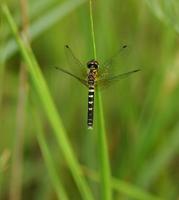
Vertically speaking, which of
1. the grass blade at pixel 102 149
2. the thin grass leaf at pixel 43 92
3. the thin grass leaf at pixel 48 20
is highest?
the thin grass leaf at pixel 48 20

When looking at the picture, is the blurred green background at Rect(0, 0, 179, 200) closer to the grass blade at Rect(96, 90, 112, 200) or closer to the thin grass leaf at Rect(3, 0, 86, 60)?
the thin grass leaf at Rect(3, 0, 86, 60)

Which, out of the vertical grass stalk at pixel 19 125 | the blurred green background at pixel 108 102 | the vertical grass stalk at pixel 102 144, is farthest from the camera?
the blurred green background at pixel 108 102

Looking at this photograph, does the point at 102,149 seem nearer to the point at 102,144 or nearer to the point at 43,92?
the point at 102,144

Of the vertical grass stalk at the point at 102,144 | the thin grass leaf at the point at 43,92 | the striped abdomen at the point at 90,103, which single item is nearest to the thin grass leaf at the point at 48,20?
the striped abdomen at the point at 90,103

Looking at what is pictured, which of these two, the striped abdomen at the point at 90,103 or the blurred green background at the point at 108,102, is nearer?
the striped abdomen at the point at 90,103

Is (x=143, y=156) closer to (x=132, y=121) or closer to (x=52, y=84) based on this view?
(x=132, y=121)

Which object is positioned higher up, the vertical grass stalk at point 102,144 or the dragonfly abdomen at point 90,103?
the dragonfly abdomen at point 90,103

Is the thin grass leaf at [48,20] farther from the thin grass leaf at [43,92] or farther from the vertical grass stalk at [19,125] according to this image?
the thin grass leaf at [43,92]

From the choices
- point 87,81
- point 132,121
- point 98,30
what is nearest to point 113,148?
point 132,121

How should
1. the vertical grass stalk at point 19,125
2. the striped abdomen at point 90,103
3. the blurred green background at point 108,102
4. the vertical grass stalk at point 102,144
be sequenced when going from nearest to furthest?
the vertical grass stalk at point 102,144 → the striped abdomen at point 90,103 → the vertical grass stalk at point 19,125 → the blurred green background at point 108,102
